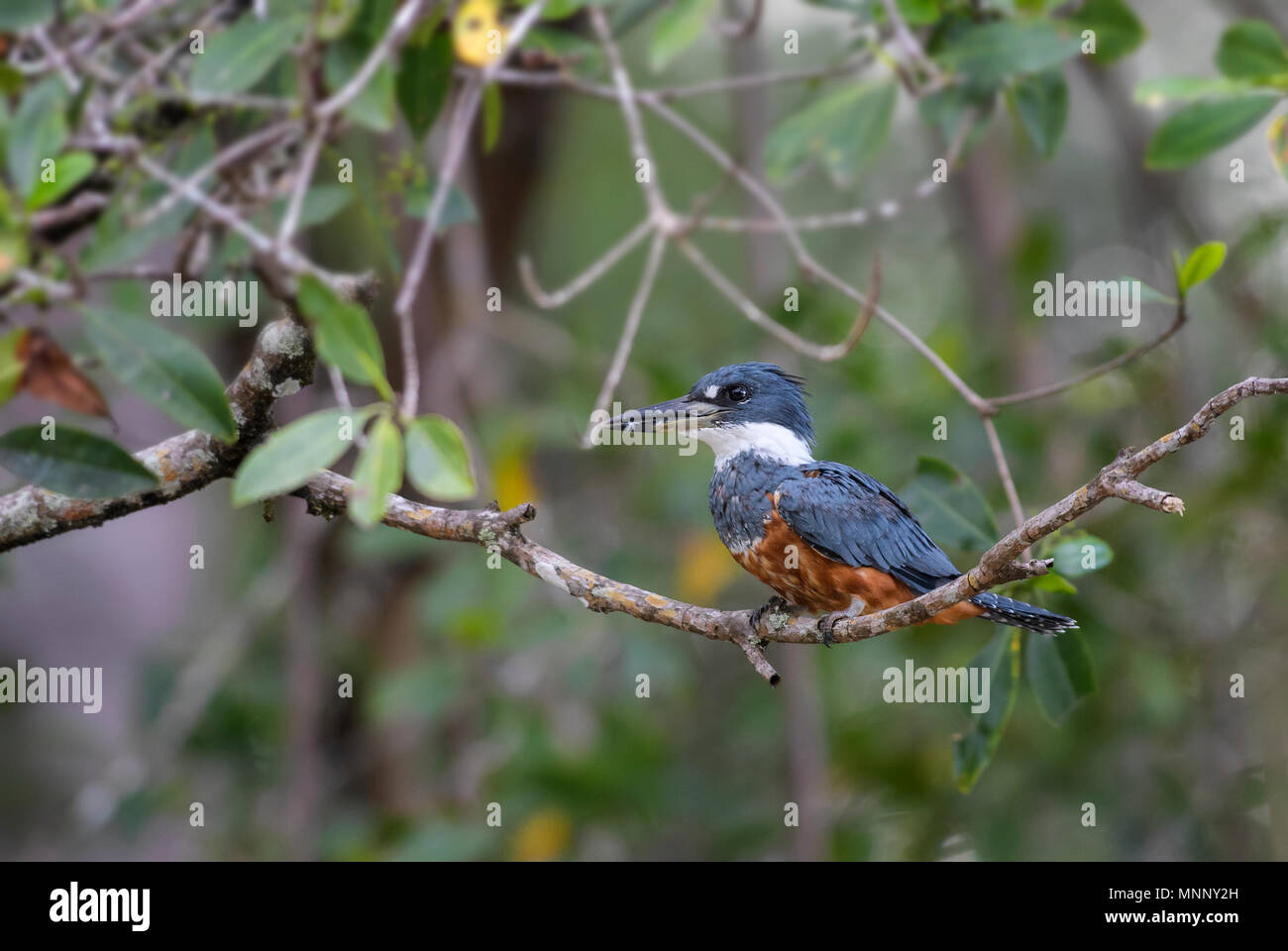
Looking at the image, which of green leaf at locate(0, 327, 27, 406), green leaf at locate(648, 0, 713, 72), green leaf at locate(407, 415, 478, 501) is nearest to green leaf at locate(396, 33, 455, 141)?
green leaf at locate(648, 0, 713, 72)

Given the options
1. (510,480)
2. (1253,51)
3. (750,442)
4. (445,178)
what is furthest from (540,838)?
(1253,51)

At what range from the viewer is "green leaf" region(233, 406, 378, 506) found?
1.66 m

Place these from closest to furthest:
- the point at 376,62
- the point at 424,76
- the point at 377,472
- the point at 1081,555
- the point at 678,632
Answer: the point at 377,472, the point at 1081,555, the point at 376,62, the point at 424,76, the point at 678,632

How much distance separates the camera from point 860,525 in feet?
9.25

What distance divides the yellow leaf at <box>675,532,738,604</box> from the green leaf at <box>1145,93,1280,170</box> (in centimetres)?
231

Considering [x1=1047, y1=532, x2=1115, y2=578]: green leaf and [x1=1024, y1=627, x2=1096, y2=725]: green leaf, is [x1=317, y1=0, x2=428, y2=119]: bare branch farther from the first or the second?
[x1=1024, y1=627, x2=1096, y2=725]: green leaf

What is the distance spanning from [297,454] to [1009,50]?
2487 millimetres

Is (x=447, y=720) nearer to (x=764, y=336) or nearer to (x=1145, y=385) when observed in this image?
(x=764, y=336)

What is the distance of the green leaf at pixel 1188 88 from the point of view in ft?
10.4

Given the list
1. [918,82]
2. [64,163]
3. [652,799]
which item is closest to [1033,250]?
[918,82]

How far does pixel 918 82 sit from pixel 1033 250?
77.6 inches

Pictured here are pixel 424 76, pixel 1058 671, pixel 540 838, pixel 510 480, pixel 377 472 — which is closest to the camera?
pixel 377 472

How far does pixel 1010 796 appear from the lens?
561 cm

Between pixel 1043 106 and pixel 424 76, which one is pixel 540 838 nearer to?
pixel 424 76
